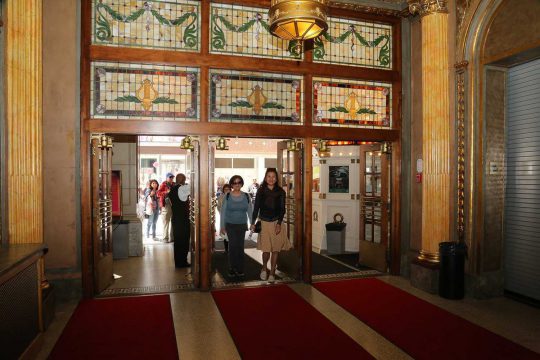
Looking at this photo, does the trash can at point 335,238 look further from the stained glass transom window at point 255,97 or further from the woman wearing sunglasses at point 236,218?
the stained glass transom window at point 255,97

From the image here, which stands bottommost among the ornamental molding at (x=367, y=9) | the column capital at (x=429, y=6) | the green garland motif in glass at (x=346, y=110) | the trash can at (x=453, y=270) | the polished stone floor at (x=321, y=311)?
the polished stone floor at (x=321, y=311)

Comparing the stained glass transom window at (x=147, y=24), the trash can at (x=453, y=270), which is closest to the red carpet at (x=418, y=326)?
the trash can at (x=453, y=270)

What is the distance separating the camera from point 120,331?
3771mm

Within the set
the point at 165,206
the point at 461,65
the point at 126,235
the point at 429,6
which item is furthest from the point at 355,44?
the point at 165,206

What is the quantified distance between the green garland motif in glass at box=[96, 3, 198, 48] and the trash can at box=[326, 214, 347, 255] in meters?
4.09

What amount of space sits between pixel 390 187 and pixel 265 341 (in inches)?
128

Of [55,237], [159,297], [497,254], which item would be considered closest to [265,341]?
[159,297]

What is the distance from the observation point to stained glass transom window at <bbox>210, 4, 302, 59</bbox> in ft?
17.0

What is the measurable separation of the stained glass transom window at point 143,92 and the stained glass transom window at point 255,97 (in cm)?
31

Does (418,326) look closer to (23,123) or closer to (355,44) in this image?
(355,44)

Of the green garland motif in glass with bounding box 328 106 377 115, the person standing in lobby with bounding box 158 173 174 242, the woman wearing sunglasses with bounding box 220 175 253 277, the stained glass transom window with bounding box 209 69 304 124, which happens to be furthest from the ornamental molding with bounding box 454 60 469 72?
→ the person standing in lobby with bounding box 158 173 174 242

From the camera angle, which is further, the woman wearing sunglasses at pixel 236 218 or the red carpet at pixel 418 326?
the woman wearing sunglasses at pixel 236 218

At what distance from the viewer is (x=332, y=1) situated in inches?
215

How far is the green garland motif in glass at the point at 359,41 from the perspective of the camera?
5.54 m
